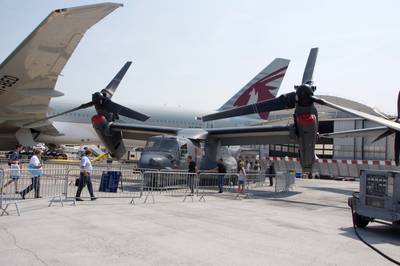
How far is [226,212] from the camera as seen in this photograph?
11.7 metres

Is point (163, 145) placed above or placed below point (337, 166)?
above

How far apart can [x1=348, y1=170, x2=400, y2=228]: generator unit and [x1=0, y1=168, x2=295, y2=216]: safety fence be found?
19.0 ft

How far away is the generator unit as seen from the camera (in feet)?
29.9

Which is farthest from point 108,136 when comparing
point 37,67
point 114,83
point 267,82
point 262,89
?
point 267,82

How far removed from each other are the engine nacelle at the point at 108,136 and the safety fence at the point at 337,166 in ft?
41.5

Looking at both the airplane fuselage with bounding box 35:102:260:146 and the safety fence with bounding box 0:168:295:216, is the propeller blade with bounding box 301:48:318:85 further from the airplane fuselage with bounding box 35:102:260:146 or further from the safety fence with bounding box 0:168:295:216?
the airplane fuselage with bounding box 35:102:260:146

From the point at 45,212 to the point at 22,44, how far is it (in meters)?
4.04

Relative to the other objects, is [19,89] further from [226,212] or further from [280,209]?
[280,209]

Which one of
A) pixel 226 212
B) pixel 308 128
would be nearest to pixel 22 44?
pixel 226 212

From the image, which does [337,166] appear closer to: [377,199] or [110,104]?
[110,104]

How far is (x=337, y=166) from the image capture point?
108 feet

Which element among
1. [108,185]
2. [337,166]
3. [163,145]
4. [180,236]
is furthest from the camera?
[337,166]

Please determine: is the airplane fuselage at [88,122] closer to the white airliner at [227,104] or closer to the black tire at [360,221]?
the white airliner at [227,104]

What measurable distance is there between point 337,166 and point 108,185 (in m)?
23.5
